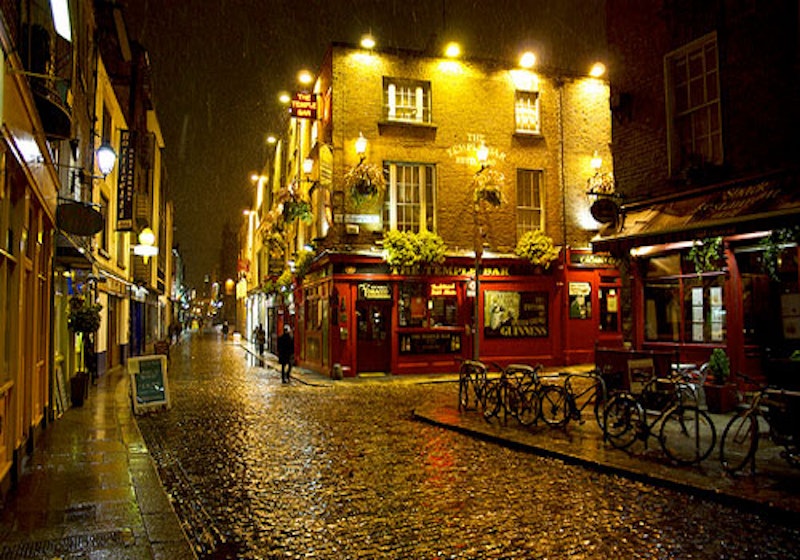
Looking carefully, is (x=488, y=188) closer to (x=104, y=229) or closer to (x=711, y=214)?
(x=711, y=214)

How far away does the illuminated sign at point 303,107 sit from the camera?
77.3ft

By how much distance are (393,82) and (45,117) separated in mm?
15223

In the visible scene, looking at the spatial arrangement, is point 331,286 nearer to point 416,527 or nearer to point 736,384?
point 736,384

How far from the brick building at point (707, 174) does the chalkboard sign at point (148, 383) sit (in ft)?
33.3

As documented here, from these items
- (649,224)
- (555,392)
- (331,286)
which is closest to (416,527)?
(555,392)

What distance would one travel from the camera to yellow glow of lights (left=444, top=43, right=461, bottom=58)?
23.0 meters

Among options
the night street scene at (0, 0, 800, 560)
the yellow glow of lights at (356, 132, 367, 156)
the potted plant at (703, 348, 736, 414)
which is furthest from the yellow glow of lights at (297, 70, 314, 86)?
the potted plant at (703, 348, 736, 414)

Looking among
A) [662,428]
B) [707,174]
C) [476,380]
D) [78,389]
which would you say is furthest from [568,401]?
[78,389]

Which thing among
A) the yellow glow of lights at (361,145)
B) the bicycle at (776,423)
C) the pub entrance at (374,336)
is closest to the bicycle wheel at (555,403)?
the bicycle at (776,423)

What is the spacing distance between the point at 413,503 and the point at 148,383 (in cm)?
944

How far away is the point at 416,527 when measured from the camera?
6.14 metres

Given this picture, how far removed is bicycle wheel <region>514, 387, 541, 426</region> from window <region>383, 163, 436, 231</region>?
11.6 meters

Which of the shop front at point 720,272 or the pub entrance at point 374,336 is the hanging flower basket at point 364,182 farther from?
the shop front at point 720,272

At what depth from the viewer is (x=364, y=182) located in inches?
835
